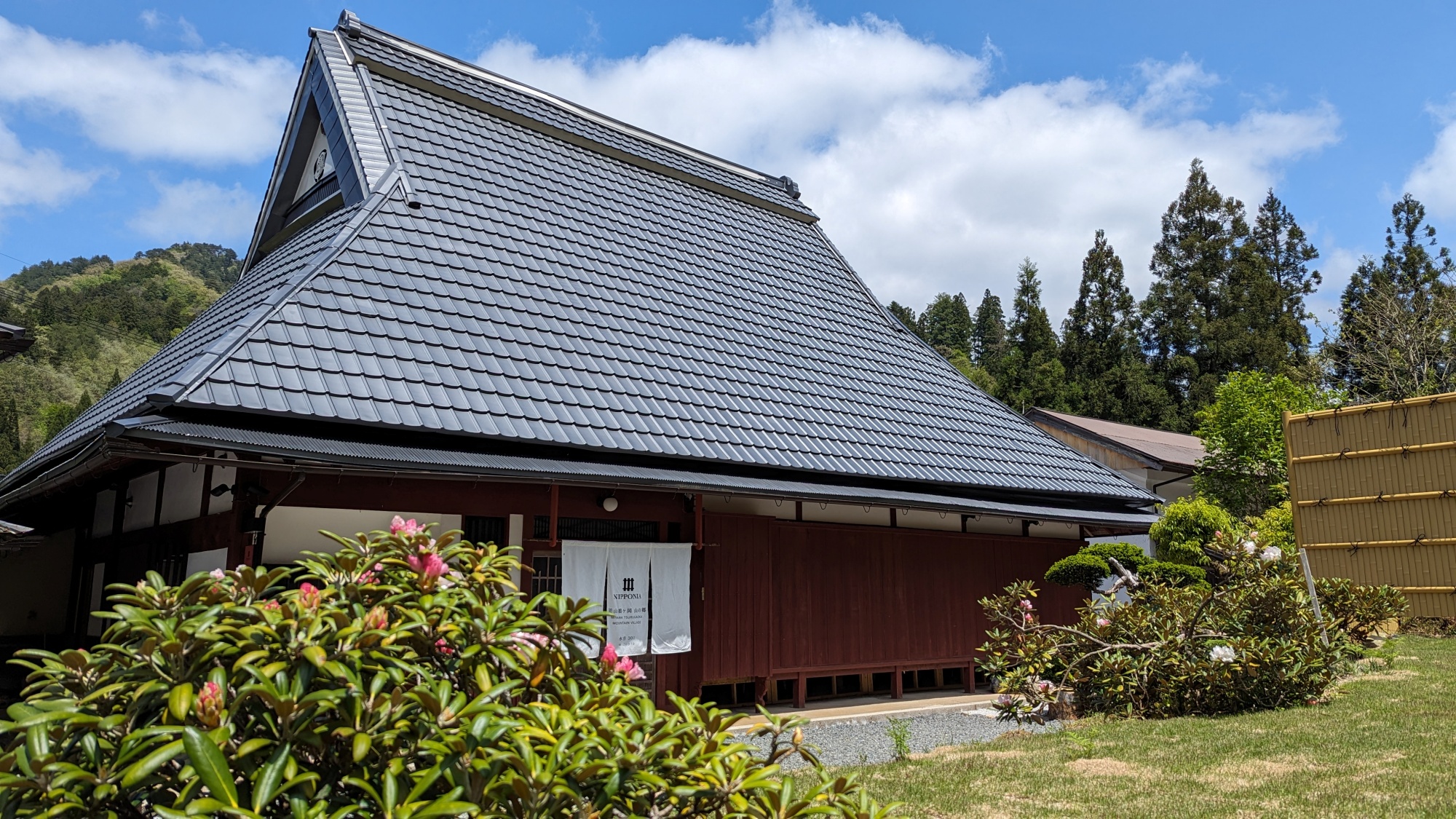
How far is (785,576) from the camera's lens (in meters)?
9.92

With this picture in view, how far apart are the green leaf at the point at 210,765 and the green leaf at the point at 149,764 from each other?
26 mm

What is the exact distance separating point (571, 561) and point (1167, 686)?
5.18 meters

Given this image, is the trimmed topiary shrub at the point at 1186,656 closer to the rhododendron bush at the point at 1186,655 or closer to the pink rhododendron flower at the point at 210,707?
the rhododendron bush at the point at 1186,655

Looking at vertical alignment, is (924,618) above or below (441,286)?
below

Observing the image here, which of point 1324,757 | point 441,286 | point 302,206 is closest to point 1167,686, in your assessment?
point 1324,757

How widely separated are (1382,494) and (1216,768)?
9.73 m

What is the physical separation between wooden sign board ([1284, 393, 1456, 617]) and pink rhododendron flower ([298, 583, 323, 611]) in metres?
14.5

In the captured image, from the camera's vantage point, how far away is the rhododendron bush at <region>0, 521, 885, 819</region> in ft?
7.06

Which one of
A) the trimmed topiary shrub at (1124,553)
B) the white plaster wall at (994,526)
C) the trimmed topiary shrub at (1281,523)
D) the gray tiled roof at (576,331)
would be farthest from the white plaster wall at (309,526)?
the trimmed topiary shrub at (1281,523)

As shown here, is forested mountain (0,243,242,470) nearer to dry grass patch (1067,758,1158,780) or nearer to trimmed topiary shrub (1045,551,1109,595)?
Answer: trimmed topiary shrub (1045,551,1109,595)

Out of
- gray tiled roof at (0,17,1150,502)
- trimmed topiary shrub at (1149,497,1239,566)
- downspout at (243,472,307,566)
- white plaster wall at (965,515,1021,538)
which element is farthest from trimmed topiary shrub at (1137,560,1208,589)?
downspout at (243,472,307,566)

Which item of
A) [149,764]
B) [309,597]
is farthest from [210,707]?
[309,597]

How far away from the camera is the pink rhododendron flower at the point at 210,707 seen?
2.20 m

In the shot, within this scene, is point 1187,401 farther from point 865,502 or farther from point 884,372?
point 865,502
